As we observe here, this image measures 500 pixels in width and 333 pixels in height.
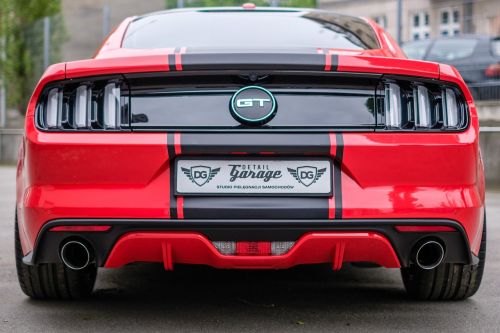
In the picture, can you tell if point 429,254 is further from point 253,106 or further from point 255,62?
point 255,62

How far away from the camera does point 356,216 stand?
150 inches

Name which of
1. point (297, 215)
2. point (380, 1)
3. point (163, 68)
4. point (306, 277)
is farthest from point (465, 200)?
point (380, 1)

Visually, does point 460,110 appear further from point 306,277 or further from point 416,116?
point 306,277

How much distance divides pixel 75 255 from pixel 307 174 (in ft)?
3.21

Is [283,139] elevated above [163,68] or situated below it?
below

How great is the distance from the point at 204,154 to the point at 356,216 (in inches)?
24.0

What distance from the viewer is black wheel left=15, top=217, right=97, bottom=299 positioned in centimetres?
438

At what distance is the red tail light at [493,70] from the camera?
15.1 m

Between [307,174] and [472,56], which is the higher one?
[472,56]

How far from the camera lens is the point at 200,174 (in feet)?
12.6

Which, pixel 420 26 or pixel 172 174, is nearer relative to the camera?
pixel 172 174

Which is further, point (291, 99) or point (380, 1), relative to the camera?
point (380, 1)

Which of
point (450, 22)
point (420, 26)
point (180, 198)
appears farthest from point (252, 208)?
point (420, 26)

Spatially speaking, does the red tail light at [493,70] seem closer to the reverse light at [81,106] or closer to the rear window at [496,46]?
the rear window at [496,46]
